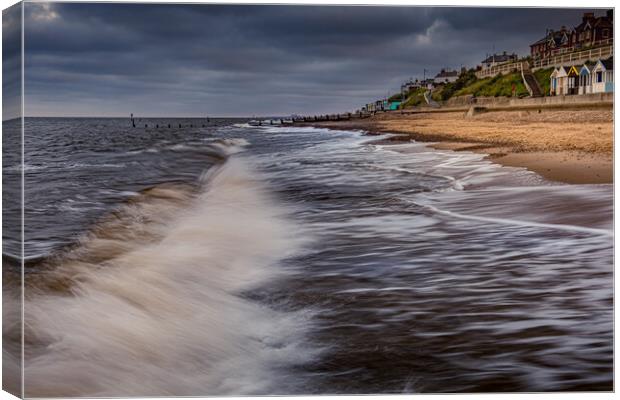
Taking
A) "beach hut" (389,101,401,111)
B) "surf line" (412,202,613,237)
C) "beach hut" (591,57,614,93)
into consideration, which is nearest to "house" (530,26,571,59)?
"beach hut" (591,57,614,93)

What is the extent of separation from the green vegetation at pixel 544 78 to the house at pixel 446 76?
53cm

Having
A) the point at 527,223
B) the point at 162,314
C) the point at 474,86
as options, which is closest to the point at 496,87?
the point at 474,86

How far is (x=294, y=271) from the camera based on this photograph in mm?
4266

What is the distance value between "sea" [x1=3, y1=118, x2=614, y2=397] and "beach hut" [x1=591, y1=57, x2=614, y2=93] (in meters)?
0.71

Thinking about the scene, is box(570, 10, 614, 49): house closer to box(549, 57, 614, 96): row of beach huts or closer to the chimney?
the chimney

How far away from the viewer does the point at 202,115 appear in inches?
173

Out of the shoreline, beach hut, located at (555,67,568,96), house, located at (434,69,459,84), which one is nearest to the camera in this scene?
house, located at (434,69,459,84)

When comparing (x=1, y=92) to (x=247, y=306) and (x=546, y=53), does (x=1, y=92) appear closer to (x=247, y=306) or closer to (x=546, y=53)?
(x=247, y=306)

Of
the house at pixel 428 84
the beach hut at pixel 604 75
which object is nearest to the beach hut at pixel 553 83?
the beach hut at pixel 604 75

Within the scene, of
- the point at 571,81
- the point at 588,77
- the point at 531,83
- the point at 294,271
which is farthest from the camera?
the point at 571,81

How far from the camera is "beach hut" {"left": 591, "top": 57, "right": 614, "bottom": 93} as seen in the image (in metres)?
4.42

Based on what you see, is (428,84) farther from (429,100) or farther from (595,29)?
(595,29)

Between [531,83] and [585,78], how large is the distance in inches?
14.5

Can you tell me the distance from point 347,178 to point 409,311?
1.28 metres
